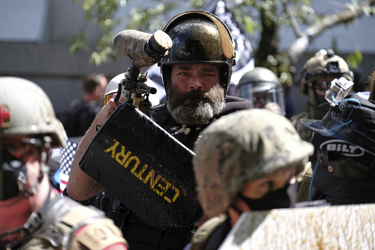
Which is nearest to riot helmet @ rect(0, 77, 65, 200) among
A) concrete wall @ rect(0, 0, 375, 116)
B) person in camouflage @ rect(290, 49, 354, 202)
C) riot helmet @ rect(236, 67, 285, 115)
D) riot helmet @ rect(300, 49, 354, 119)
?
person in camouflage @ rect(290, 49, 354, 202)

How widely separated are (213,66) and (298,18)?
577 cm

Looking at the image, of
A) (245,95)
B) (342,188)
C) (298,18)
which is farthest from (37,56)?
(342,188)

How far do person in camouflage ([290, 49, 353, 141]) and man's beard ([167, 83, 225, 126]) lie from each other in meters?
1.57

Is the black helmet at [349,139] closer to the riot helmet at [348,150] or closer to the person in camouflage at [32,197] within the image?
the riot helmet at [348,150]

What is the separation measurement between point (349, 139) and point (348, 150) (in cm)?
6

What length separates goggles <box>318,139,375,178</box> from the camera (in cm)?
221

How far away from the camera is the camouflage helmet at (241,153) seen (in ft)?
4.25

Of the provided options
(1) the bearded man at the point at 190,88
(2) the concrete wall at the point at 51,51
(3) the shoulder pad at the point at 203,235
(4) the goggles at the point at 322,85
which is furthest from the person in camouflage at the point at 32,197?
(2) the concrete wall at the point at 51,51

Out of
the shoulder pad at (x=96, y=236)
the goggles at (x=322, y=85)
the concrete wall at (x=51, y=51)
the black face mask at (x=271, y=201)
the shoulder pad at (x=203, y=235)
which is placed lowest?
the concrete wall at (x=51, y=51)

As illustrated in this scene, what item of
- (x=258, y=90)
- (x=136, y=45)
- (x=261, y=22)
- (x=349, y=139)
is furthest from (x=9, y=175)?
(x=261, y=22)

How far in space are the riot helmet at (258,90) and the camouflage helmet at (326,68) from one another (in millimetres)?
489

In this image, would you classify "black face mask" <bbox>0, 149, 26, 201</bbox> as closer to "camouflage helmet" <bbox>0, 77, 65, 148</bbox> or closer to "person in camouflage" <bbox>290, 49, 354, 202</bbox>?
"camouflage helmet" <bbox>0, 77, 65, 148</bbox>

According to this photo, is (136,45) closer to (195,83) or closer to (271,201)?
(195,83)

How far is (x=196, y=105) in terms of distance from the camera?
2402mm
